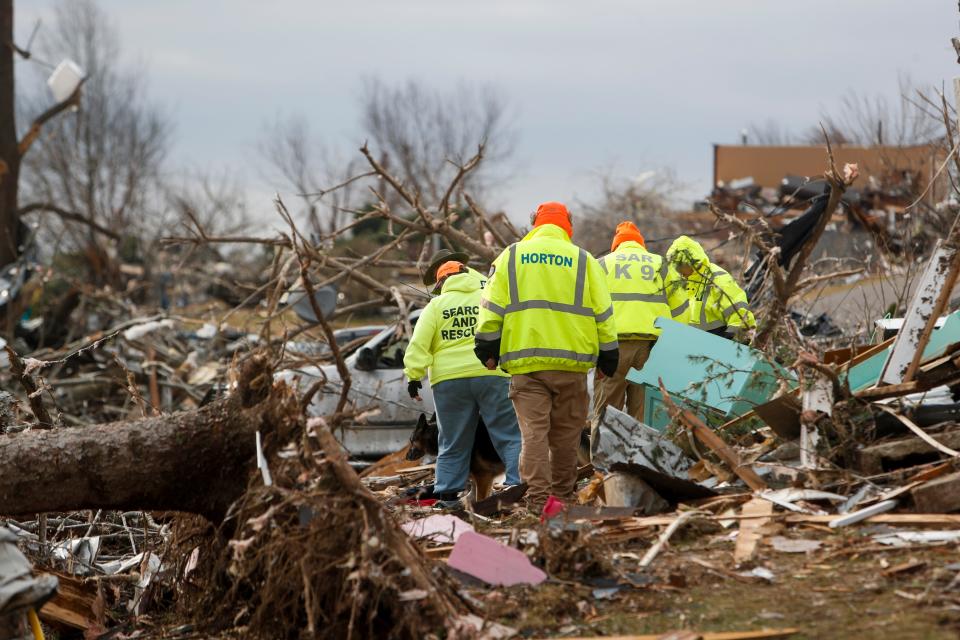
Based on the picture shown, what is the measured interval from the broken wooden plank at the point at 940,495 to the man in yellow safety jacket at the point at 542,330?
204 centimetres

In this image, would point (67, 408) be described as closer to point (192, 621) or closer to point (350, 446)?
point (350, 446)

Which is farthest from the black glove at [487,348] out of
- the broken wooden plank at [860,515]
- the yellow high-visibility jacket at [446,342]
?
the broken wooden plank at [860,515]

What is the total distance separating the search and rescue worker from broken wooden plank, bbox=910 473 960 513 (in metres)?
2.96

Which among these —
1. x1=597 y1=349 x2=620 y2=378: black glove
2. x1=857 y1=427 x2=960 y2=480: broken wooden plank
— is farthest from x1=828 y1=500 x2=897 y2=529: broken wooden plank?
x1=597 y1=349 x2=620 y2=378: black glove

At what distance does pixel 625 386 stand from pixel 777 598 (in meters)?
4.35

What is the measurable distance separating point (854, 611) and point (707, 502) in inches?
64.4

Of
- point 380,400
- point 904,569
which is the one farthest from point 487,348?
point 380,400

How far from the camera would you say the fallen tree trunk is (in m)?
5.28

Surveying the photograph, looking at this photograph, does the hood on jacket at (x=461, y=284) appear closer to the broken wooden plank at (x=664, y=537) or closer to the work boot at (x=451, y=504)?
the work boot at (x=451, y=504)

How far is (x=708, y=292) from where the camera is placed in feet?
28.6

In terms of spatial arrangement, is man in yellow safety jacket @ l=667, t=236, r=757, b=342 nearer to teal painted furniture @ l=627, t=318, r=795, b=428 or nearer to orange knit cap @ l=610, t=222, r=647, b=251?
orange knit cap @ l=610, t=222, r=647, b=251

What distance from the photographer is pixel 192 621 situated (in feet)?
17.6

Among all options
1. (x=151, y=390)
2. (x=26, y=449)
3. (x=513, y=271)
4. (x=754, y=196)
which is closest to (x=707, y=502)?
(x=513, y=271)

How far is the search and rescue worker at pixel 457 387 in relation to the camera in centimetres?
776
